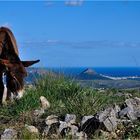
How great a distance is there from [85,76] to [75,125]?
7.23 m

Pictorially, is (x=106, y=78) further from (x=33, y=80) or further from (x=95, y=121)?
(x=95, y=121)

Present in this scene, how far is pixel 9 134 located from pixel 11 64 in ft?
6.67

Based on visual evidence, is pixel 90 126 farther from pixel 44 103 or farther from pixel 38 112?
pixel 44 103

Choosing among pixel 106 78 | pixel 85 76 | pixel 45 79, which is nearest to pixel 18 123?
pixel 45 79

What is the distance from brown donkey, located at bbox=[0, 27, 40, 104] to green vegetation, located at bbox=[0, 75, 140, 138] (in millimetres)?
537

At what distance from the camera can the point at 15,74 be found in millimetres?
14445

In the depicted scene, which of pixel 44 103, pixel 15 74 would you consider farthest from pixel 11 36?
pixel 44 103

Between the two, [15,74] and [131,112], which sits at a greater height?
[15,74]

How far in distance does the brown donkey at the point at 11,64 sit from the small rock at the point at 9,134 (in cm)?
107

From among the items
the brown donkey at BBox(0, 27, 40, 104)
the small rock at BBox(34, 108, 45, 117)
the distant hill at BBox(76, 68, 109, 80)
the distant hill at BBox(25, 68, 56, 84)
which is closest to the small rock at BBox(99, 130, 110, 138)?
the brown donkey at BBox(0, 27, 40, 104)

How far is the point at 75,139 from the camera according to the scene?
40.6ft

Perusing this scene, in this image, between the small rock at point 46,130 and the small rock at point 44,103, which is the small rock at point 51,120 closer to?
the small rock at point 46,130

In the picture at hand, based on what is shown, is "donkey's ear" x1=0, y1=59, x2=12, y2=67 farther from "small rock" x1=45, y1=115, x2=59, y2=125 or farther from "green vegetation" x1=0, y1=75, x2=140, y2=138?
"small rock" x1=45, y1=115, x2=59, y2=125

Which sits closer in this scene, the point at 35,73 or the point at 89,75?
the point at 35,73
